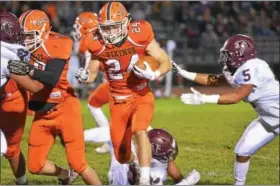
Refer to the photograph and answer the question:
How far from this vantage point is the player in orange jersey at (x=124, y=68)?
5672mm

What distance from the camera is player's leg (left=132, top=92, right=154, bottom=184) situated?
209 inches

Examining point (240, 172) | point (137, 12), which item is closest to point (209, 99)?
point (240, 172)

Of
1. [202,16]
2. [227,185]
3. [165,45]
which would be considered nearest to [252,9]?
[202,16]

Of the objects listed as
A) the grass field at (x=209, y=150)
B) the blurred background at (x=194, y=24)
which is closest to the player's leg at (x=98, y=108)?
the grass field at (x=209, y=150)

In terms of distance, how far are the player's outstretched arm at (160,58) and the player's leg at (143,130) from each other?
1.05ft

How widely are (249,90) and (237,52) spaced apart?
1.05 feet

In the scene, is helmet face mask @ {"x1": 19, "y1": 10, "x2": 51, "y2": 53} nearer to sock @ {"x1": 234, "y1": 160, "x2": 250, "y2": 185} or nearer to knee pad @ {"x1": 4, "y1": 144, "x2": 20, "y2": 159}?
knee pad @ {"x1": 4, "y1": 144, "x2": 20, "y2": 159}

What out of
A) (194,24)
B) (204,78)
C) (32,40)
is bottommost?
(194,24)

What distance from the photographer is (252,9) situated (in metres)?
15.9

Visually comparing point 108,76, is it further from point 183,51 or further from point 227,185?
point 183,51

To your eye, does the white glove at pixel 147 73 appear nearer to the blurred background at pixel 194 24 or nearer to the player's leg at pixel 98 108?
the player's leg at pixel 98 108

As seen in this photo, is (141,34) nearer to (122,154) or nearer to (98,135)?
(122,154)

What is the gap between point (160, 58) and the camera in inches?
228

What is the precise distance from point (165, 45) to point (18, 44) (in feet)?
33.5
